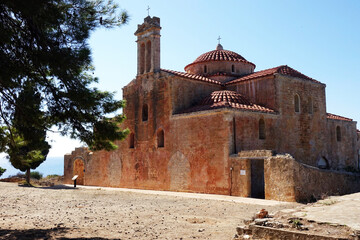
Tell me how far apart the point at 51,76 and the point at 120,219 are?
4130mm

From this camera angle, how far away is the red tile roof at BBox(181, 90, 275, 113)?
57.1 feet

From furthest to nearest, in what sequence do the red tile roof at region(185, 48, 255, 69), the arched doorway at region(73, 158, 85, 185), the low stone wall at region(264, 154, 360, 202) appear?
the arched doorway at region(73, 158, 85, 185) → the red tile roof at region(185, 48, 255, 69) → the low stone wall at region(264, 154, 360, 202)

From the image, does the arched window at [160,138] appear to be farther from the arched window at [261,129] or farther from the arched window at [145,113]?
the arched window at [261,129]

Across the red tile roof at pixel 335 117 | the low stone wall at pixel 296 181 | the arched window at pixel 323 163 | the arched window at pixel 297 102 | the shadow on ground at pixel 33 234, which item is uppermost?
the arched window at pixel 297 102

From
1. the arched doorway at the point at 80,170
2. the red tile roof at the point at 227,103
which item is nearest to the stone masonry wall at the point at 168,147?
the red tile roof at the point at 227,103

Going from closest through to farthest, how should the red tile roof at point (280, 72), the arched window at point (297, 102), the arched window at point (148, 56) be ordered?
the red tile roof at point (280, 72) < the arched window at point (297, 102) < the arched window at point (148, 56)

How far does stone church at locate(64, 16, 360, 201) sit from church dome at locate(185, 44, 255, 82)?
0.07 meters

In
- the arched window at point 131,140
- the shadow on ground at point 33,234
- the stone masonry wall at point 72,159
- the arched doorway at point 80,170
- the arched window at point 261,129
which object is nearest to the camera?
the shadow on ground at point 33,234

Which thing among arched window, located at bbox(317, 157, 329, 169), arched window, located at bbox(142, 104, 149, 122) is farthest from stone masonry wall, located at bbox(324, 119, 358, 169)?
arched window, located at bbox(142, 104, 149, 122)

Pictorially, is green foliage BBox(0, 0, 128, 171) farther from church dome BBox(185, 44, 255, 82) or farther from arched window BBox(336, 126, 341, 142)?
arched window BBox(336, 126, 341, 142)

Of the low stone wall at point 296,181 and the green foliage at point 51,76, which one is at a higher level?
the green foliage at point 51,76

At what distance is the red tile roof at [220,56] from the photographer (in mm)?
23125

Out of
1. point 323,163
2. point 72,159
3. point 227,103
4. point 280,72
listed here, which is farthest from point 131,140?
point 323,163

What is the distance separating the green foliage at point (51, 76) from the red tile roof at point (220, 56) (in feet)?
49.4
